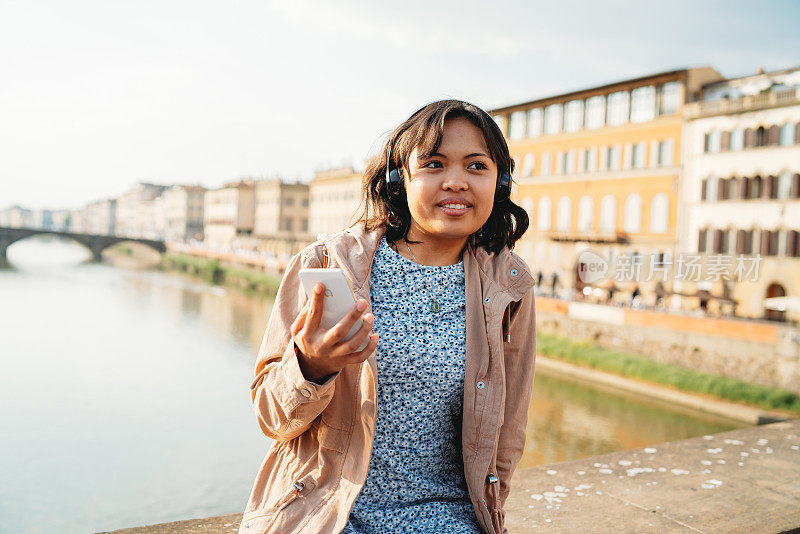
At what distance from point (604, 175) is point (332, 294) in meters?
24.2

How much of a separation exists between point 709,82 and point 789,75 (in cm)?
263

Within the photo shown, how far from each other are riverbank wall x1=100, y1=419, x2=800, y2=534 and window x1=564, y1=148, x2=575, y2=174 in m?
22.7

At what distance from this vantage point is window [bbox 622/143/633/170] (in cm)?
2321

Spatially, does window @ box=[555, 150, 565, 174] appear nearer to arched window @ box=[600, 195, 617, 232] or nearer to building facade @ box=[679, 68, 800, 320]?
arched window @ box=[600, 195, 617, 232]

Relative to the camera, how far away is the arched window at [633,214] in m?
22.8

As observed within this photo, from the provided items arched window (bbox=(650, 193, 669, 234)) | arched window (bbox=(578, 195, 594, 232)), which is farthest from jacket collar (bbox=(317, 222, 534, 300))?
arched window (bbox=(578, 195, 594, 232))

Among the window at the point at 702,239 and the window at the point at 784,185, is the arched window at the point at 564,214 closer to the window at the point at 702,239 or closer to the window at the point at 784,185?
the window at the point at 702,239

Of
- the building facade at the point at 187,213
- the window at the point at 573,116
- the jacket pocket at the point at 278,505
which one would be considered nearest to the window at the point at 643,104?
the window at the point at 573,116

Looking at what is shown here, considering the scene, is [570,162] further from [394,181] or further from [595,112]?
[394,181]

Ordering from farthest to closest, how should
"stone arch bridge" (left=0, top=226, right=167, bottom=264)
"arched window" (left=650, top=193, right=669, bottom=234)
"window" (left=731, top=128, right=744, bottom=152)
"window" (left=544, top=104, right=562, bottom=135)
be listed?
1. "stone arch bridge" (left=0, top=226, right=167, bottom=264)
2. "window" (left=544, top=104, right=562, bottom=135)
3. "arched window" (left=650, top=193, right=669, bottom=234)
4. "window" (left=731, top=128, right=744, bottom=152)

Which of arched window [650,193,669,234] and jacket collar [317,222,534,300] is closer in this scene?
jacket collar [317,222,534,300]

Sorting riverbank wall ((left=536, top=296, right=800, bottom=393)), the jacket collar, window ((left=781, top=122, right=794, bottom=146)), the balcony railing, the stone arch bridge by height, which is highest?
the balcony railing

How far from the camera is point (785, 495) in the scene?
281 centimetres

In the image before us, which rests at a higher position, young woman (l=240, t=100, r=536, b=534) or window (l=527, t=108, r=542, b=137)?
window (l=527, t=108, r=542, b=137)
